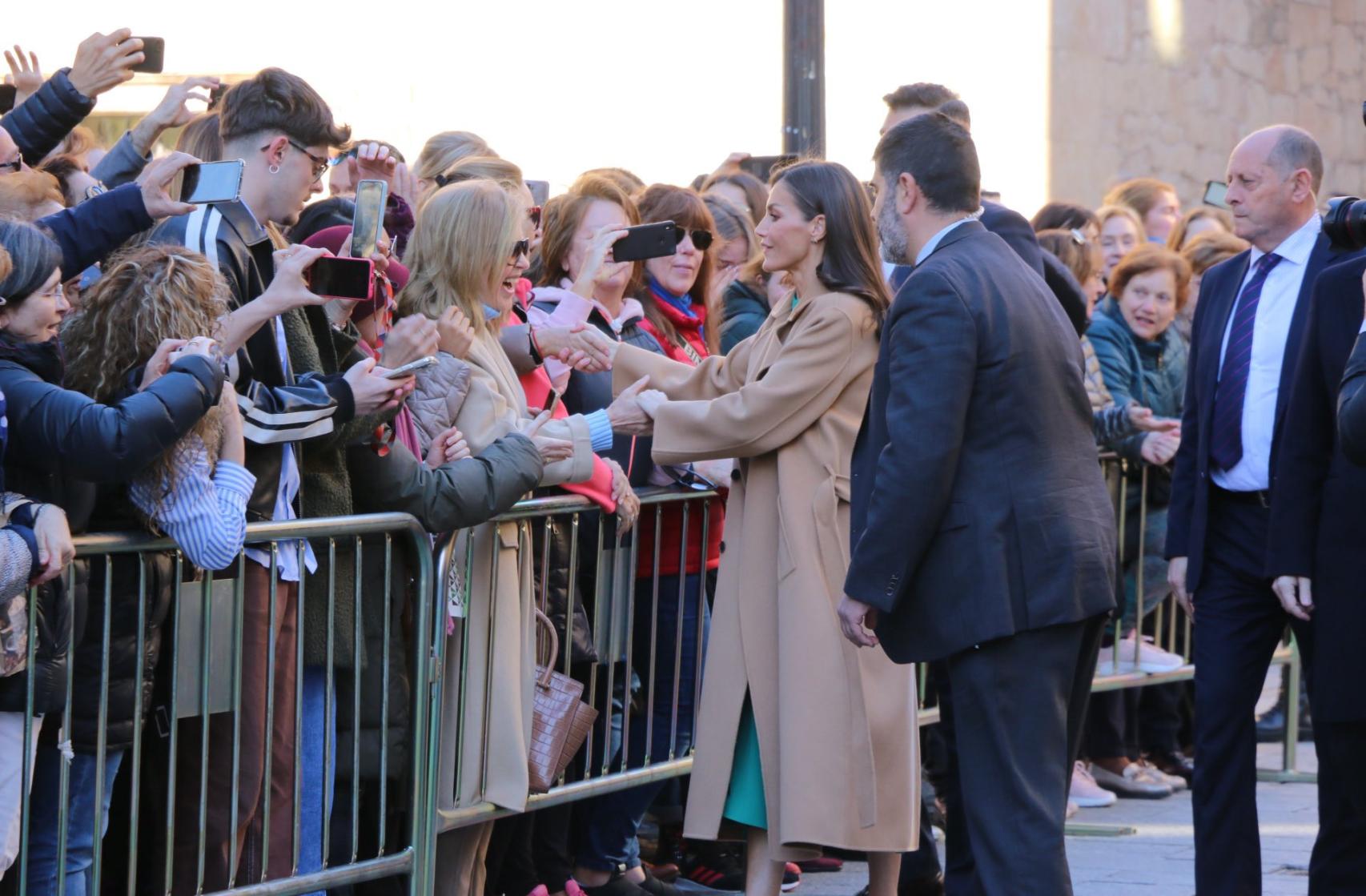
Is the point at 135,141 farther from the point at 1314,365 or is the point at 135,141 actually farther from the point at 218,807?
the point at 1314,365

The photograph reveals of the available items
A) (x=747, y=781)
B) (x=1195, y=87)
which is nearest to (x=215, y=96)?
→ (x=747, y=781)

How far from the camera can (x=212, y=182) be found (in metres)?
4.23

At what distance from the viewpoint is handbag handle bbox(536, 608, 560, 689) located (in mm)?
5001

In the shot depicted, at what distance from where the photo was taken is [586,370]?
5445mm

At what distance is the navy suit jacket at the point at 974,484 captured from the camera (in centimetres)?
416

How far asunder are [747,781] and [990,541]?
1162 millimetres

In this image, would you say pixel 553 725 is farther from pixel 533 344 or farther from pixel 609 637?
pixel 533 344

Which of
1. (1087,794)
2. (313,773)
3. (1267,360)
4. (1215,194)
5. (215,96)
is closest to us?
(313,773)

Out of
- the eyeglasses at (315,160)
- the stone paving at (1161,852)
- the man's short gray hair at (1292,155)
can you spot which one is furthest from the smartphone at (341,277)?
the man's short gray hair at (1292,155)

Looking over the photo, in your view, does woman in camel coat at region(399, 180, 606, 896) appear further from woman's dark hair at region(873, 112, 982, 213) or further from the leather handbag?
woman's dark hair at region(873, 112, 982, 213)

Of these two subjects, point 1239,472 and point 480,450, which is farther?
point 1239,472

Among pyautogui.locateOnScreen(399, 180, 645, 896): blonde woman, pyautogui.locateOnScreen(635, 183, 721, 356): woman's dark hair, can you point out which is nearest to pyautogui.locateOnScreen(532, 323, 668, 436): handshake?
pyautogui.locateOnScreen(399, 180, 645, 896): blonde woman

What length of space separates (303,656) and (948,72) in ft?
32.1

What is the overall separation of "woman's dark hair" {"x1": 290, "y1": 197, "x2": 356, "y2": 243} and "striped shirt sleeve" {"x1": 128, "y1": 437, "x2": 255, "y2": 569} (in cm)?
127
